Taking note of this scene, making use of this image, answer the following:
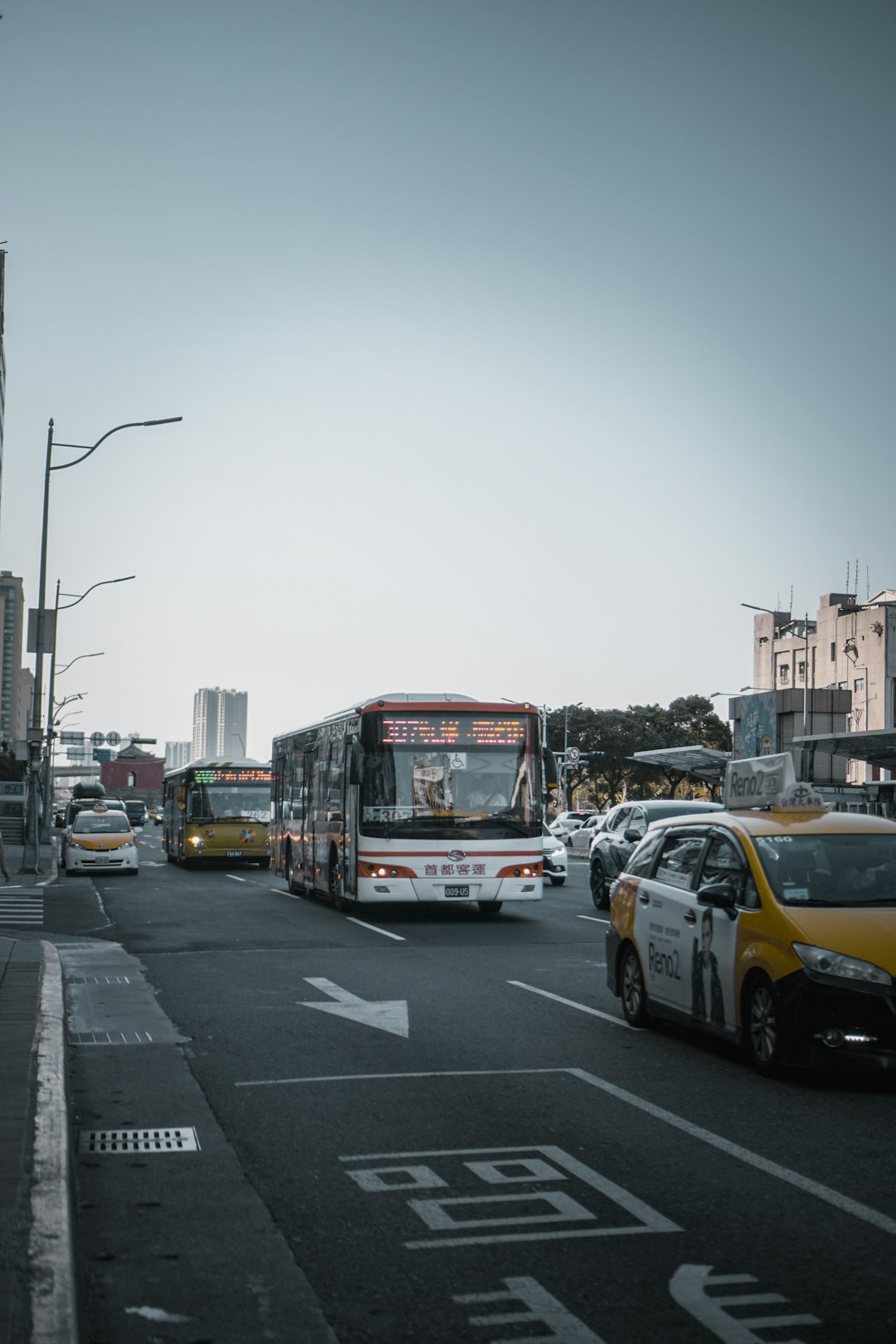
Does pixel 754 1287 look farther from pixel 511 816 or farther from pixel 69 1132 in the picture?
pixel 511 816

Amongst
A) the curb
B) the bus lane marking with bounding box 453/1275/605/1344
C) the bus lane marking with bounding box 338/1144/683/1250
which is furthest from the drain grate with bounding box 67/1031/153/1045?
the bus lane marking with bounding box 453/1275/605/1344

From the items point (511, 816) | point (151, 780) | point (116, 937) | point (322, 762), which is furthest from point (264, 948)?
point (151, 780)

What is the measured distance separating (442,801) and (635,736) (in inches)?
2764

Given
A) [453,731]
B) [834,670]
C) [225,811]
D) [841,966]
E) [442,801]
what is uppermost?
[834,670]

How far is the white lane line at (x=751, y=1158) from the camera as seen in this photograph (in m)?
5.89

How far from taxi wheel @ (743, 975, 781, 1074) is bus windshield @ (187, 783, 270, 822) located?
29055 mm

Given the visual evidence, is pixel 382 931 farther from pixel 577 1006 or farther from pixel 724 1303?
pixel 724 1303

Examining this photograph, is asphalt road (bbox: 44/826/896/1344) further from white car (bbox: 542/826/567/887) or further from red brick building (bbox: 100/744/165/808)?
red brick building (bbox: 100/744/165/808)

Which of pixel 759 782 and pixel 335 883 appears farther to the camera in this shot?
pixel 335 883

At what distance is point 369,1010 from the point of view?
39.1 feet

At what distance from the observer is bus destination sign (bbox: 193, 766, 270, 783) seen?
3722 cm

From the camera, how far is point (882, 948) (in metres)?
8.45

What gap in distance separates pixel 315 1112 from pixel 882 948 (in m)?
3.31

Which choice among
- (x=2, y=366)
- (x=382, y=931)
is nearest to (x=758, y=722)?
(x=382, y=931)
